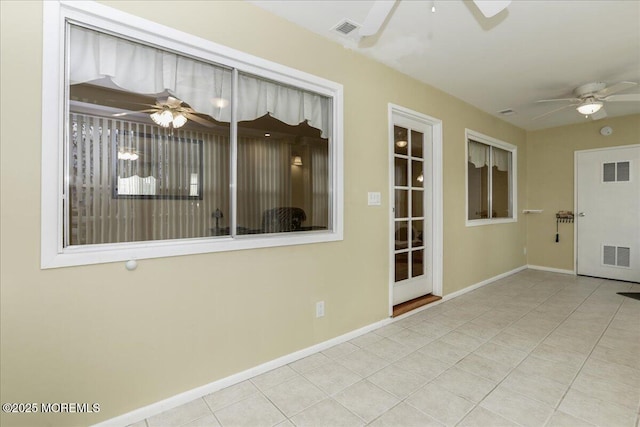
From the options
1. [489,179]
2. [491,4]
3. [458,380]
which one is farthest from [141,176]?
[489,179]

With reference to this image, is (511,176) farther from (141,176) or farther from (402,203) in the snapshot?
(141,176)

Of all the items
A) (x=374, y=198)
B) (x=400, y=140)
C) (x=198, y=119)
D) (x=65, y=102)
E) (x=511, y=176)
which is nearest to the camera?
(x=65, y=102)

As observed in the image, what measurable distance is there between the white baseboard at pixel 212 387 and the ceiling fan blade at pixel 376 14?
7.81ft

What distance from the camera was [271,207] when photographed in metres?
2.36

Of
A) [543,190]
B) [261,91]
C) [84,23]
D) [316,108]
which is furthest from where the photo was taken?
[543,190]

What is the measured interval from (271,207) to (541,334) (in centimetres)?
277

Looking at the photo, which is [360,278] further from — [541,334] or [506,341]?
[541,334]

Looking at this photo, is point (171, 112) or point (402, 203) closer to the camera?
point (171, 112)

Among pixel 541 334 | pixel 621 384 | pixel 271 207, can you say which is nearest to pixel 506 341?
pixel 541 334

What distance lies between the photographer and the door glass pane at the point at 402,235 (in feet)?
11.1

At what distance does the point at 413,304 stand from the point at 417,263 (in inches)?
19.7

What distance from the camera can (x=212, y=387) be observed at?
200 cm

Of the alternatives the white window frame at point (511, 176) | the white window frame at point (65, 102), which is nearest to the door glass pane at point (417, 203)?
the white window frame at point (511, 176)

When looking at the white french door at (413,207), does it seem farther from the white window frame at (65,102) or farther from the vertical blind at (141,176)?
the vertical blind at (141,176)
